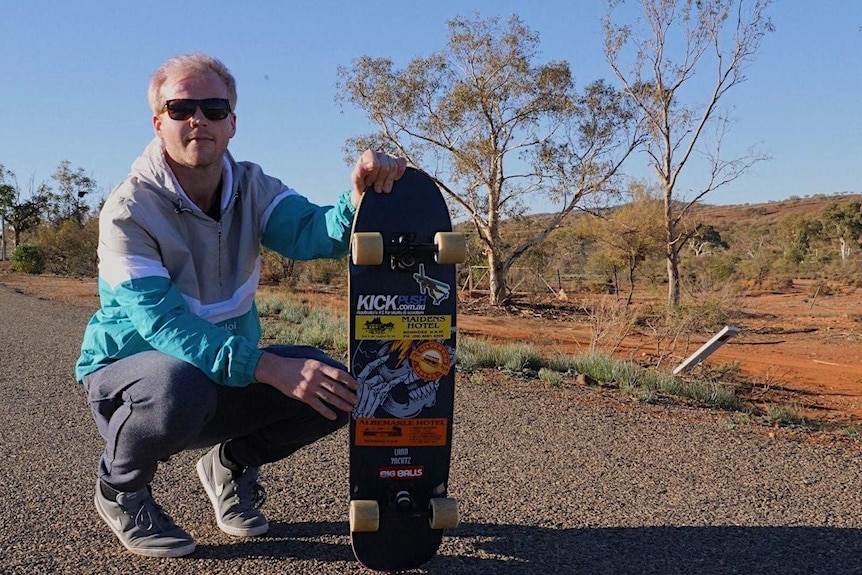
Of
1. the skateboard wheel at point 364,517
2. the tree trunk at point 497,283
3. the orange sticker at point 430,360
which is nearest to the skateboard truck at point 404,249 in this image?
the orange sticker at point 430,360

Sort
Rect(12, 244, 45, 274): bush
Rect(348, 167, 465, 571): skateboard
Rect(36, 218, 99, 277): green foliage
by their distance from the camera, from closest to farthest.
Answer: Rect(348, 167, 465, 571): skateboard
Rect(12, 244, 45, 274): bush
Rect(36, 218, 99, 277): green foliage

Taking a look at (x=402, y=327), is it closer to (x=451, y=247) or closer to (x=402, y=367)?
(x=402, y=367)

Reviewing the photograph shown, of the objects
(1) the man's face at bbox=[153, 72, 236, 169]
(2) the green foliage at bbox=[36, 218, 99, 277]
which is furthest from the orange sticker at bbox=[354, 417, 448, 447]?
(2) the green foliage at bbox=[36, 218, 99, 277]

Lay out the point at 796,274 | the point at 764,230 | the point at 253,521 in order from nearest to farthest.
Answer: the point at 253,521 → the point at 796,274 → the point at 764,230

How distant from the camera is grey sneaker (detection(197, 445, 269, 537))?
10.0 ft

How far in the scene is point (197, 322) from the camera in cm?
247

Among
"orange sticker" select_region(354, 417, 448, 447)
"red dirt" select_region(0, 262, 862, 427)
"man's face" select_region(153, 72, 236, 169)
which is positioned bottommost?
"red dirt" select_region(0, 262, 862, 427)

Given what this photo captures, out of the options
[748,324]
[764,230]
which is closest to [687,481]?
[748,324]

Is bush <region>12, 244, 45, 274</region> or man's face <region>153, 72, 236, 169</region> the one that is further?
bush <region>12, 244, 45, 274</region>

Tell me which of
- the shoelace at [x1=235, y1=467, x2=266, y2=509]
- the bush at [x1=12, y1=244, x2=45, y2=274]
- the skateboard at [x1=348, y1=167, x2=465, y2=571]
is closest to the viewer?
the skateboard at [x1=348, y1=167, x2=465, y2=571]

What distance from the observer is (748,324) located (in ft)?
62.8

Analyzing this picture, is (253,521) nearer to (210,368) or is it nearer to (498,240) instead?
(210,368)

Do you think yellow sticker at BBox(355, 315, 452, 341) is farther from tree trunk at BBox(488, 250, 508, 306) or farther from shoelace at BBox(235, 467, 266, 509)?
tree trunk at BBox(488, 250, 508, 306)

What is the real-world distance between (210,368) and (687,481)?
2591 millimetres
